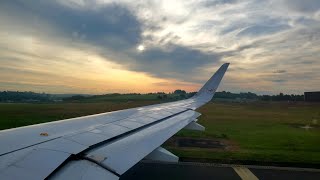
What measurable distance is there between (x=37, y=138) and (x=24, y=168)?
4.01ft

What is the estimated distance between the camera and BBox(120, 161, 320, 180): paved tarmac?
328 inches

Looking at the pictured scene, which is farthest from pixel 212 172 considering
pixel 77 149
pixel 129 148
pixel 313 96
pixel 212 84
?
pixel 313 96

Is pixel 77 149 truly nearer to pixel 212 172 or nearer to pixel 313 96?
pixel 212 172

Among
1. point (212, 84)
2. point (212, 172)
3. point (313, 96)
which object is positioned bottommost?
point (212, 172)

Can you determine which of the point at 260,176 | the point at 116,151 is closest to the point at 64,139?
the point at 116,151

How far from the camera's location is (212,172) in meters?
9.08

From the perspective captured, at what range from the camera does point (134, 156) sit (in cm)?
366

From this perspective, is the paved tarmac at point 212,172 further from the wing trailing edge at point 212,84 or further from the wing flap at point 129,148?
Result: the wing trailing edge at point 212,84

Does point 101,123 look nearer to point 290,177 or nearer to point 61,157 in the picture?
point 61,157

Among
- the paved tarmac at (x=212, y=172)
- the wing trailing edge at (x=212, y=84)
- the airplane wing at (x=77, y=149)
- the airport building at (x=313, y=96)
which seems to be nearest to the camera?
the airplane wing at (x=77, y=149)

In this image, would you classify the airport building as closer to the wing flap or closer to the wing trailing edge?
the wing trailing edge

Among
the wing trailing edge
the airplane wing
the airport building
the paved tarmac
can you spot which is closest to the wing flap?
the airplane wing

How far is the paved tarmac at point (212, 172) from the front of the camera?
8.33 m

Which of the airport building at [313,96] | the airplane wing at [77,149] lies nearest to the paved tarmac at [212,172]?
the airplane wing at [77,149]
